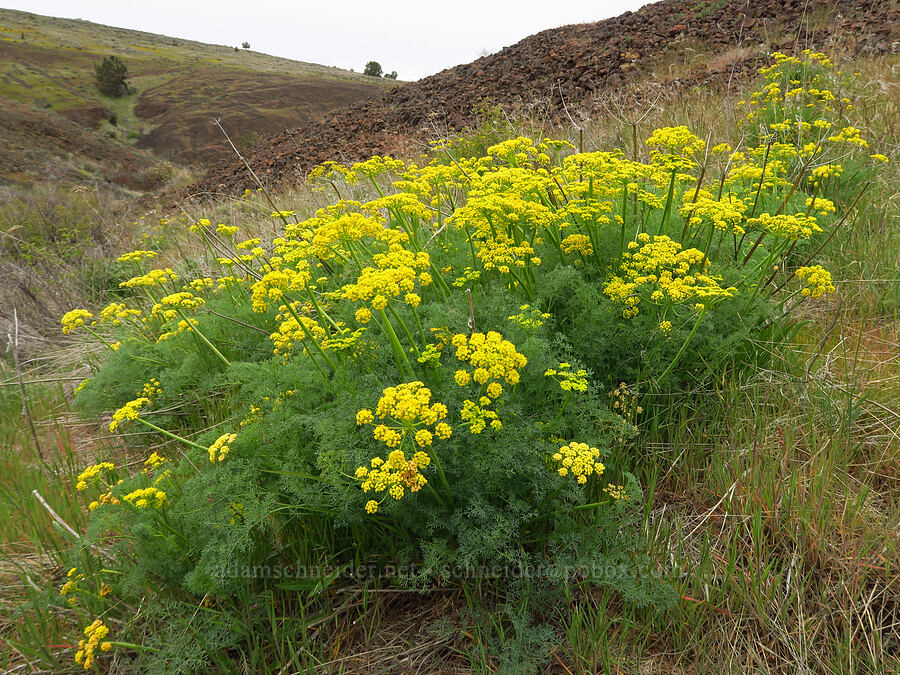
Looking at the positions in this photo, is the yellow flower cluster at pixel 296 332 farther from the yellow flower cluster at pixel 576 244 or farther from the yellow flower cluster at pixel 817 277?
the yellow flower cluster at pixel 817 277

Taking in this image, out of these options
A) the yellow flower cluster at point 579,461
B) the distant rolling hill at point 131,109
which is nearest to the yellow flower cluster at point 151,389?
the yellow flower cluster at point 579,461

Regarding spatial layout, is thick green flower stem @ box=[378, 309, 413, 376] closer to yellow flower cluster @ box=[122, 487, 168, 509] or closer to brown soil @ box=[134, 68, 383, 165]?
yellow flower cluster @ box=[122, 487, 168, 509]

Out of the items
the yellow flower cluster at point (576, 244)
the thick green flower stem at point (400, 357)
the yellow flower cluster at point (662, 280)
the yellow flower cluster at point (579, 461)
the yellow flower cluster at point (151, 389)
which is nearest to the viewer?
the yellow flower cluster at point (579, 461)

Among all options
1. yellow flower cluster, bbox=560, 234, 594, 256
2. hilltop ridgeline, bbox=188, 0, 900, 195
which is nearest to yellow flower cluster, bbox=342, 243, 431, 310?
yellow flower cluster, bbox=560, 234, 594, 256

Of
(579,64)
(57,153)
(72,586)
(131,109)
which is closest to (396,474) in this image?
(72,586)

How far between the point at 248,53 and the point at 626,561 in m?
109

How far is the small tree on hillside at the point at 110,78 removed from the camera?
4288 centimetres

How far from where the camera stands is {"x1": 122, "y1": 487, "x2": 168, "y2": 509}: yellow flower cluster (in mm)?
2014

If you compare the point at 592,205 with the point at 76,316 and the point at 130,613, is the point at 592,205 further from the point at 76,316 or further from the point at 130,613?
the point at 76,316

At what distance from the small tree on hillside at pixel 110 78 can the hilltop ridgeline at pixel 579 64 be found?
124 feet

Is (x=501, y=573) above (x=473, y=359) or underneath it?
underneath

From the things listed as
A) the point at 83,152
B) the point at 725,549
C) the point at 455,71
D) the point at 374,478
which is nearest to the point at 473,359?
the point at 374,478

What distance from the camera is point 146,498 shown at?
2051mm

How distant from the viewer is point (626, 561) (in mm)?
1959
